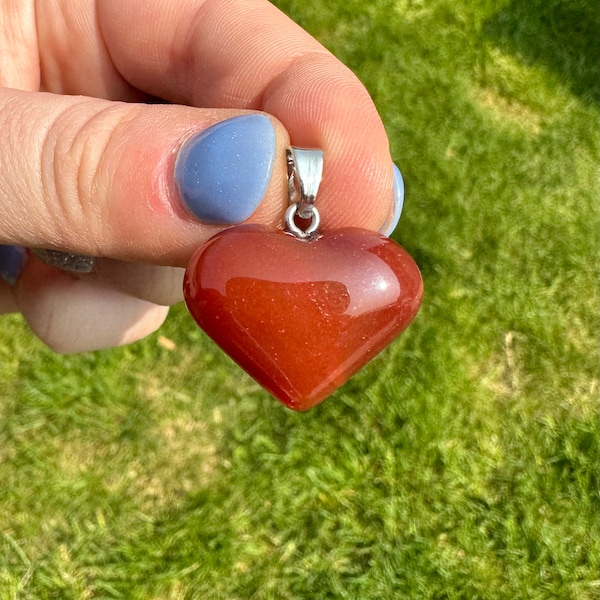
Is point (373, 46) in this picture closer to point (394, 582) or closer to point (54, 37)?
point (54, 37)

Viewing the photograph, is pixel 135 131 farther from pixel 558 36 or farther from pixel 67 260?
pixel 558 36

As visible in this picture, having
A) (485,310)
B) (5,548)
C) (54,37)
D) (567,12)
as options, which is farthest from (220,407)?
(567,12)

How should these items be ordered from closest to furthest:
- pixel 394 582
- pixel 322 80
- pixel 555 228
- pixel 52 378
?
pixel 322 80
pixel 394 582
pixel 52 378
pixel 555 228

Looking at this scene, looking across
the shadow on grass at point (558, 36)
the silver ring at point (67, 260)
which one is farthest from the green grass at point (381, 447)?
the silver ring at point (67, 260)

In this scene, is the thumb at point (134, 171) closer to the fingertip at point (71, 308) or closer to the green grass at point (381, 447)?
the fingertip at point (71, 308)

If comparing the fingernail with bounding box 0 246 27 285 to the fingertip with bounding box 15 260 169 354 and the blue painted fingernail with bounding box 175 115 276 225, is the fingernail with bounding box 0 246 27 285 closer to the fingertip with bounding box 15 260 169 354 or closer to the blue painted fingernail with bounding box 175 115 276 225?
the fingertip with bounding box 15 260 169 354

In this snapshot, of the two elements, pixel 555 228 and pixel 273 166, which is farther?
pixel 555 228

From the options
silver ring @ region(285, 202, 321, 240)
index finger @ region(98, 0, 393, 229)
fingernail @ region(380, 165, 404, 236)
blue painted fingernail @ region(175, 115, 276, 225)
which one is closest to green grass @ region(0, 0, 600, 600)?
fingernail @ region(380, 165, 404, 236)
